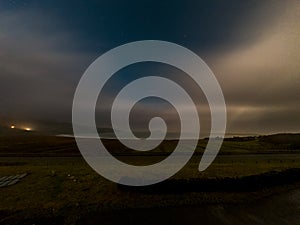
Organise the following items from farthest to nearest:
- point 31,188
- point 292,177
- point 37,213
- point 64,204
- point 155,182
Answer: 1. point 292,177
2. point 31,188
3. point 155,182
4. point 64,204
5. point 37,213

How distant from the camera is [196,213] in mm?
23203

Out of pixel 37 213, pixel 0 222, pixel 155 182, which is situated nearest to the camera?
pixel 0 222

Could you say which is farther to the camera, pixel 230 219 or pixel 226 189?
pixel 226 189

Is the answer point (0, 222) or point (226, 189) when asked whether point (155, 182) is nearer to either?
point (226, 189)

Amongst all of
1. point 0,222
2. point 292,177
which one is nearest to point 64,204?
point 0,222

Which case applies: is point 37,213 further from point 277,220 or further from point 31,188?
point 277,220

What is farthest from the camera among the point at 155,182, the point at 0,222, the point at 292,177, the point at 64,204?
the point at 292,177

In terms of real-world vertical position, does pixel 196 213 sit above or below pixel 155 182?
below

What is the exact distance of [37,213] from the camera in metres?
22.7

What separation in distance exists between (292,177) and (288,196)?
7650 mm

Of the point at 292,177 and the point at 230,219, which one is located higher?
the point at 292,177

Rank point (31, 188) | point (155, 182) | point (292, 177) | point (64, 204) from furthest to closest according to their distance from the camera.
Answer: point (292, 177) < point (31, 188) < point (155, 182) < point (64, 204)

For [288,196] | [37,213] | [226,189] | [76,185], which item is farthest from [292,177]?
[37,213]

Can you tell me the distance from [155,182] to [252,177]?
453 inches
